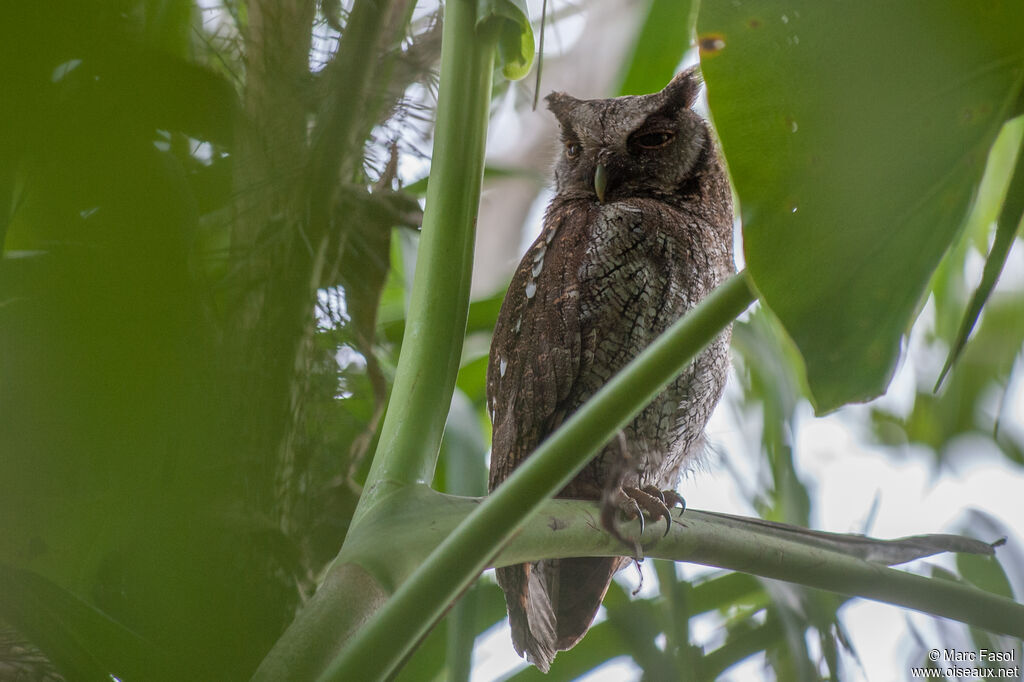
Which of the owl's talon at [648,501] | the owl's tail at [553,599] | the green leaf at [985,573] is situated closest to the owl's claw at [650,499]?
the owl's talon at [648,501]

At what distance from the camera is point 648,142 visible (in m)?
1.60

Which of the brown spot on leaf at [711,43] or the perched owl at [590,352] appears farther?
the perched owl at [590,352]

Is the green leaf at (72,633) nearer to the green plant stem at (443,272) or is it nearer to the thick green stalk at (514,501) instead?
the thick green stalk at (514,501)

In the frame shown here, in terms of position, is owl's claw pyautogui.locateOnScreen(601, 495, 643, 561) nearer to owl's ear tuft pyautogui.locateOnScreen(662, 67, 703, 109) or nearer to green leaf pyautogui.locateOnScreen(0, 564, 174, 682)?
green leaf pyautogui.locateOnScreen(0, 564, 174, 682)

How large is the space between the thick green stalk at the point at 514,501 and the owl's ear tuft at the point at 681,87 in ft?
3.59

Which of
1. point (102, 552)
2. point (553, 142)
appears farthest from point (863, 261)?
point (553, 142)

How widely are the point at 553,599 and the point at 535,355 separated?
1.31 feet

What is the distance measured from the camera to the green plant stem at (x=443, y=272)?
→ 2.19ft

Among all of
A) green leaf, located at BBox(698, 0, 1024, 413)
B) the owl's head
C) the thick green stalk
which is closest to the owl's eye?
the owl's head

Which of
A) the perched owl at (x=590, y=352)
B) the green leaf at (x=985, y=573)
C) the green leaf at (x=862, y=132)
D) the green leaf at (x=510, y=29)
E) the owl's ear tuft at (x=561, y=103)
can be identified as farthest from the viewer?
the owl's ear tuft at (x=561, y=103)

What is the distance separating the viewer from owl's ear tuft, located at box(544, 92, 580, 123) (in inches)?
67.7

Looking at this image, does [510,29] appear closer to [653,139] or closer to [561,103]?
[653,139]

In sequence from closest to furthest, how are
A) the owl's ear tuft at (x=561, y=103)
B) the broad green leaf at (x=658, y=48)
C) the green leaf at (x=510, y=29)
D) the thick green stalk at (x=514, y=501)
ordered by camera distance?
the thick green stalk at (x=514, y=501)
the green leaf at (x=510, y=29)
the broad green leaf at (x=658, y=48)
the owl's ear tuft at (x=561, y=103)

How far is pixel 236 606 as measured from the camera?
44cm
